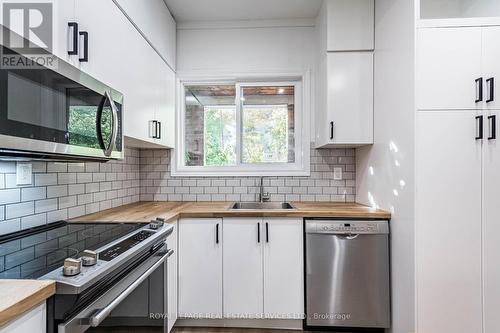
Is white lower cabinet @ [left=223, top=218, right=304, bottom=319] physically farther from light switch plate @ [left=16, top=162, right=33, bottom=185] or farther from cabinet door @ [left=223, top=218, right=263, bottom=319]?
light switch plate @ [left=16, top=162, right=33, bottom=185]

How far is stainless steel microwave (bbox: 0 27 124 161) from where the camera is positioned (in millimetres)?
827

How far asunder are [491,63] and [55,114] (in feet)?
7.29

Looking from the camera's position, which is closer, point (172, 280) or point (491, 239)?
point (491, 239)

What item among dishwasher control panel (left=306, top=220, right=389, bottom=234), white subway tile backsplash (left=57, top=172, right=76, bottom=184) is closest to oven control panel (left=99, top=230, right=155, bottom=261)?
white subway tile backsplash (left=57, top=172, right=76, bottom=184)

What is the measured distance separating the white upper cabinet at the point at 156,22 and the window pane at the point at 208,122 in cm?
39

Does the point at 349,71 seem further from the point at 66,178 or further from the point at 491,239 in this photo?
the point at 66,178

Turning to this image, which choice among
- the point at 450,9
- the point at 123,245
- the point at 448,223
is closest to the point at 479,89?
the point at 448,223

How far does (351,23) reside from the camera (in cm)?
226

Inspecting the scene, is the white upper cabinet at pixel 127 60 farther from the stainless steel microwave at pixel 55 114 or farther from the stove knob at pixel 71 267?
the stove knob at pixel 71 267

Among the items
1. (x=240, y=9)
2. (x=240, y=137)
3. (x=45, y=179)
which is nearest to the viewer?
(x=45, y=179)

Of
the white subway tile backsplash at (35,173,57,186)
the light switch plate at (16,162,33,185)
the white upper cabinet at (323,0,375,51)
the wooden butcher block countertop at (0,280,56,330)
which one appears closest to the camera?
the wooden butcher block countertop at (0,280,56,330)

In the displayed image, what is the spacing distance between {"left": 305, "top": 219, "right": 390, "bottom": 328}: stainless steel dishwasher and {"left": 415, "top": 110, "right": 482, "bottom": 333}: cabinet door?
0.33 m

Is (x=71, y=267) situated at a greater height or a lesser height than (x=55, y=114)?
lesser

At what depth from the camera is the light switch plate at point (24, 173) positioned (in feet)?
4.54
